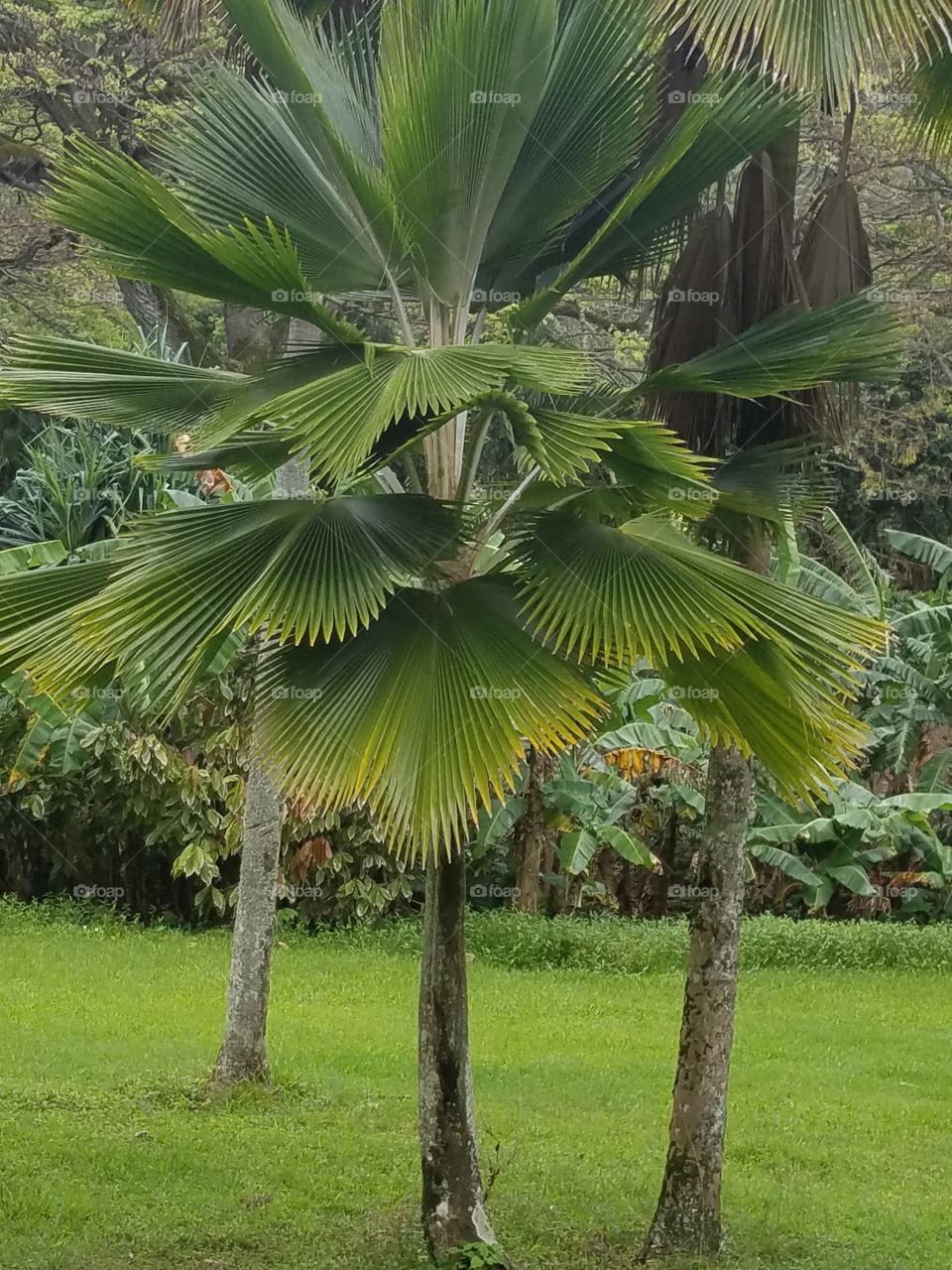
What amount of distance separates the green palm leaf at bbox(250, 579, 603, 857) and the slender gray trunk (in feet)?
5.02

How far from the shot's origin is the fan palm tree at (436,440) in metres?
4.25

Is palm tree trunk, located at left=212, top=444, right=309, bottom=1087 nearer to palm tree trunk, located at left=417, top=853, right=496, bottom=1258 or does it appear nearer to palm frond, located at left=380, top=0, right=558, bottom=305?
palm tree trunk, located at left=417, top=853, right=496, bottom=1258

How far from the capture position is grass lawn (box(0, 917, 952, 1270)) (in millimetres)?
5977

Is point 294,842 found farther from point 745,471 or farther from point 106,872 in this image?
point 745,471

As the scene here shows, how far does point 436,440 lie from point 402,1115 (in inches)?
162

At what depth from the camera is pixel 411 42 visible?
4.80m

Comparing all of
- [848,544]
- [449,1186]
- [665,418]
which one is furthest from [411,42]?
[848,544]

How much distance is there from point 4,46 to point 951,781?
41.3ft

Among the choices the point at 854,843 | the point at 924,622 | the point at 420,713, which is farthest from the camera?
the point at 924,622

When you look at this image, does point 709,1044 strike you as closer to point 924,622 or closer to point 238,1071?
point 238,1071

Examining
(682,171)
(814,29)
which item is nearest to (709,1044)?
(682,171)

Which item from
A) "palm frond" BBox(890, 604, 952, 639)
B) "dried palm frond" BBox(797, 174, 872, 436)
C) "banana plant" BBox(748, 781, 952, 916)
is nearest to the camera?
"dried palm frond" BBox(797, 174, 872, 436)

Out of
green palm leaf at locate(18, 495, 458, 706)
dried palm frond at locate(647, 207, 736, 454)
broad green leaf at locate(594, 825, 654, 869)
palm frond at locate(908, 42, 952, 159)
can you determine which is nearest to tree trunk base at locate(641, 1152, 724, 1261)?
green palm leaf at locate(18, 495, 458, 706)

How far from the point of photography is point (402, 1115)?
7895mm
